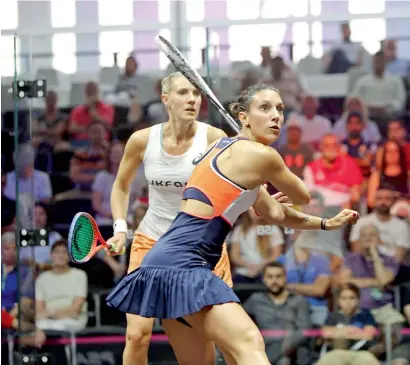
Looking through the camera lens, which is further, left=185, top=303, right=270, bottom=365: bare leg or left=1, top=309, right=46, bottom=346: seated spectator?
left=1, top=309, right=46, bottom=346: seated spectator

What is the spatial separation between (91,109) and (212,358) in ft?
7.61

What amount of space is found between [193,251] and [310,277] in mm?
2245

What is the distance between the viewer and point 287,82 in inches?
239

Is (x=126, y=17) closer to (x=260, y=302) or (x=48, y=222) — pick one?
(x=48, y=222)

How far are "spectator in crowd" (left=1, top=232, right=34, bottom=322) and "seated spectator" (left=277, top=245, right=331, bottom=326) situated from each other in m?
1.44

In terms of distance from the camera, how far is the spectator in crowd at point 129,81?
629 centimetres

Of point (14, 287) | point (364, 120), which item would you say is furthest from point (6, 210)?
point (364, 120)

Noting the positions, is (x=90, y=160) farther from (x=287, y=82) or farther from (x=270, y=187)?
(x=287, y=82)

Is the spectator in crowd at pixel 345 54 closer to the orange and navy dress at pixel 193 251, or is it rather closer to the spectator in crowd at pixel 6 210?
the spectator in crowd at pixel 6 210

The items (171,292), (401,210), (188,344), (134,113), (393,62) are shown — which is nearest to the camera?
(171,292)

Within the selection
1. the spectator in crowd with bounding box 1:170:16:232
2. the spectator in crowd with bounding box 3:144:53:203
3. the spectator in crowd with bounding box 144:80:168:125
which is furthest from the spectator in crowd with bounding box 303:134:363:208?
the spectator in crowd with bounding box 1:170:16:232

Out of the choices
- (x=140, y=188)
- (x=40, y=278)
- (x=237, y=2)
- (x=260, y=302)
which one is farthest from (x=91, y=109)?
(x=237, y=2)

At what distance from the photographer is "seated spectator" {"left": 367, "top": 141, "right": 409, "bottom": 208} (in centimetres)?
601

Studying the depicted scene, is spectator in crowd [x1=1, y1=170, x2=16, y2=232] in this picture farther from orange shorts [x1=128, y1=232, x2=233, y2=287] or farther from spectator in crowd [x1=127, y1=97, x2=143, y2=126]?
orange shorts [x1=128, y1=232, x2=233, y2=287]
